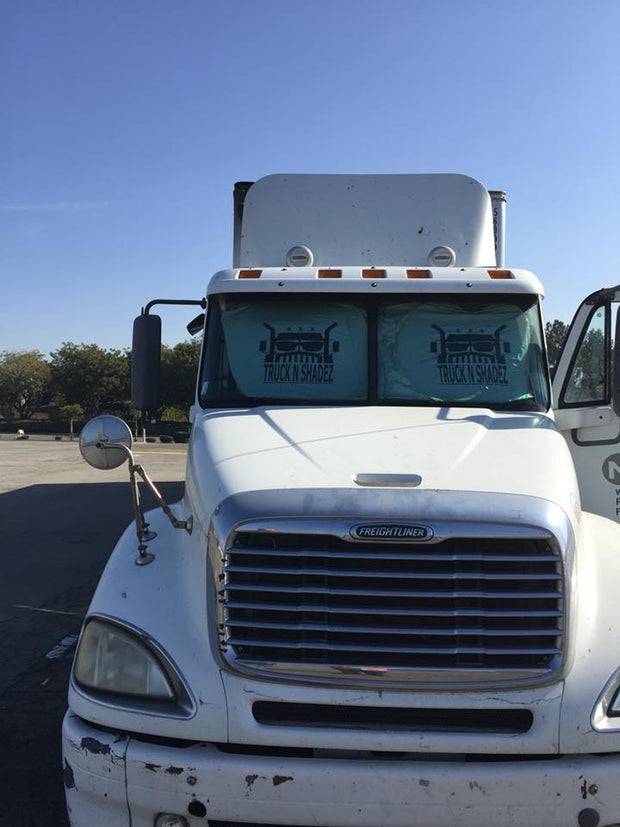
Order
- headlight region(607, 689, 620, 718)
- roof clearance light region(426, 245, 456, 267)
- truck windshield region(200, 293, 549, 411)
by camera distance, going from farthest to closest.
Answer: roof clearance light region(426, 245, 456, 267), truck windshield region(200, 293, 549, 411), headlight region(607, 689, 620, 718)

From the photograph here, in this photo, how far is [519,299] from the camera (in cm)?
421

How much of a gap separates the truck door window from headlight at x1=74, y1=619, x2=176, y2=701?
2751 millimetres

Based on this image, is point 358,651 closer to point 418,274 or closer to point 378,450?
point 378,450

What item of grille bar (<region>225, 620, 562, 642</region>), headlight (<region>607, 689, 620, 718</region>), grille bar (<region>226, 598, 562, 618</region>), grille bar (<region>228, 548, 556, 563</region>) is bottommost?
headlight (<region>607, 689, 620, 718</region>)

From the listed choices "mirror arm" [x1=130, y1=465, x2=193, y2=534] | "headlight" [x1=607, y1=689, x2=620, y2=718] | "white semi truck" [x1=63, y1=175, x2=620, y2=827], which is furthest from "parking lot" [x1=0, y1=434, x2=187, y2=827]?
"headlight" [x1=607, y1=689, x2=620, y2=718]

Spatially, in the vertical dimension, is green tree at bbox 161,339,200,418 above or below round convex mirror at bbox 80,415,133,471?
above

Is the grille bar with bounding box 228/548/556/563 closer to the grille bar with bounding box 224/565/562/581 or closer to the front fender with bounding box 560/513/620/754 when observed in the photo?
the grille bar with bounding box 224/565/562/581

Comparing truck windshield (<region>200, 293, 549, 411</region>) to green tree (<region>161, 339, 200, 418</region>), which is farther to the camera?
green tree (<region>161, 339, 200, 418</region>)

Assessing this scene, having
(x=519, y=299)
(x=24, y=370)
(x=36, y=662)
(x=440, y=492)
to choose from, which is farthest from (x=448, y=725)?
(x=24, y=370)

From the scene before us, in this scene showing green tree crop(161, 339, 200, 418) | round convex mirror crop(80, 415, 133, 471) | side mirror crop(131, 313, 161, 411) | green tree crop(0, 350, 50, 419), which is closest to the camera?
round convex mirror crop(80, 415, 133, 471)

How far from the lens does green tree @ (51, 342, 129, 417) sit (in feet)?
196

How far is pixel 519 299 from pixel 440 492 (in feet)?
6.24

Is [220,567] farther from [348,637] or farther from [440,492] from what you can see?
[440,492]

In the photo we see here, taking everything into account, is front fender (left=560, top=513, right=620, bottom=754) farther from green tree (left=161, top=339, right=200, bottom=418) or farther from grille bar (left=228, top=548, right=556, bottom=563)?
green tree (left=161, top=339, right=200, bottom=418)
